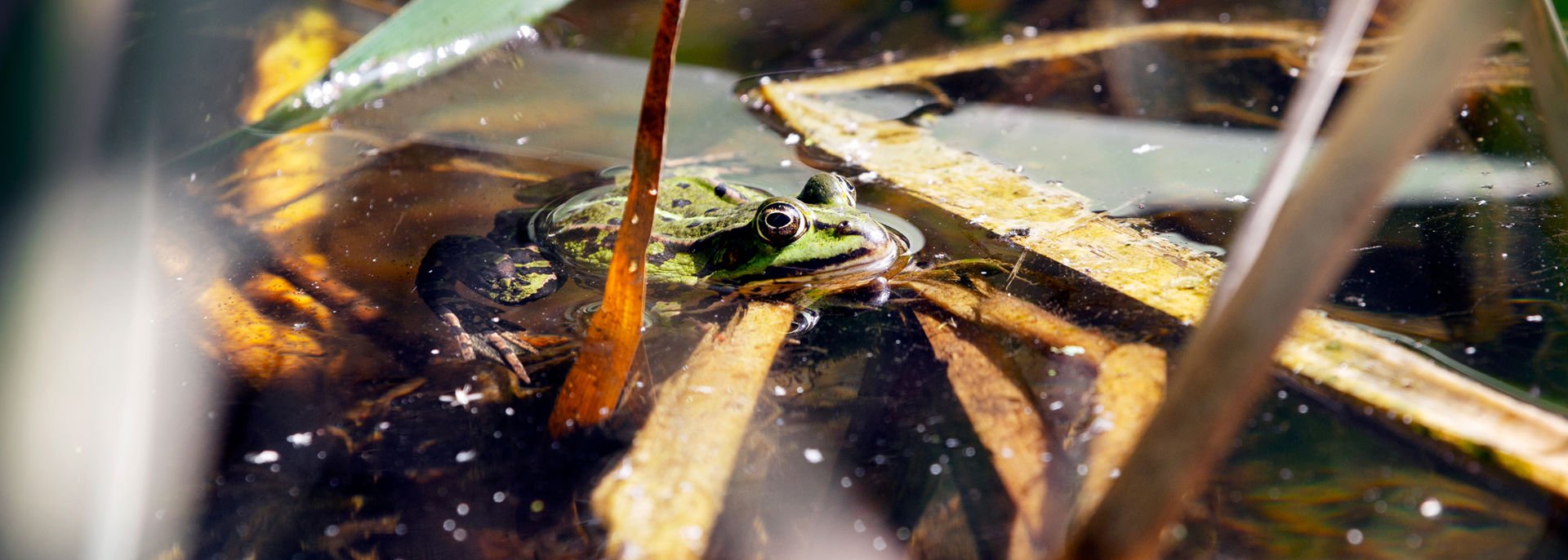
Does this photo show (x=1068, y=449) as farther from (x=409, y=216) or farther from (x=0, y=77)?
(x=409, y=216)

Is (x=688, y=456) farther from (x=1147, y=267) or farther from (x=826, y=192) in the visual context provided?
(x=1147, y=267)

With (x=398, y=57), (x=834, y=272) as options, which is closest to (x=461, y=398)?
(x=834, y=272)

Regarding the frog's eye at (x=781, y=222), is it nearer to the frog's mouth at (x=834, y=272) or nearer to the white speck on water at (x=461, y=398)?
the frog's mouth at (x=834, y=272)

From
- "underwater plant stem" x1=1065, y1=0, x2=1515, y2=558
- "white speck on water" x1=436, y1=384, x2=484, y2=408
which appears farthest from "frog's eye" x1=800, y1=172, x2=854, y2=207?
"underwater plant stem" x1=1065, y1=0, x2=1515, y2=558

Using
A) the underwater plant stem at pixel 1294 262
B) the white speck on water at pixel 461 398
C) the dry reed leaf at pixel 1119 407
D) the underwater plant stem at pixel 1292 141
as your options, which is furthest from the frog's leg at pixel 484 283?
the underwater plant stem at pixel 1292 141

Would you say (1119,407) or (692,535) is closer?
(692,535)

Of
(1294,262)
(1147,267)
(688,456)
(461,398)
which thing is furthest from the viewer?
(1147,267)

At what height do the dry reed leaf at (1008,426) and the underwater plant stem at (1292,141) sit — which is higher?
the underwater plant stem at (1292,141)

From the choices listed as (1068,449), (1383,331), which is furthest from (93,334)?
(1383,331)

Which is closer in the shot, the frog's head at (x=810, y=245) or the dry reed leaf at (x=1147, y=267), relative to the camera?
the dry reed leaf at (x=1147, y=267)
